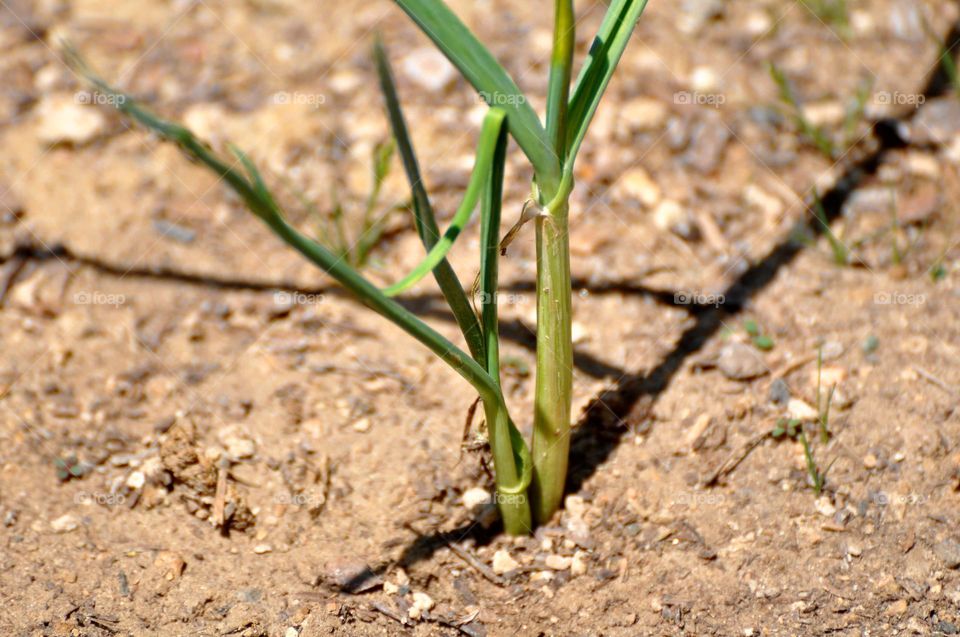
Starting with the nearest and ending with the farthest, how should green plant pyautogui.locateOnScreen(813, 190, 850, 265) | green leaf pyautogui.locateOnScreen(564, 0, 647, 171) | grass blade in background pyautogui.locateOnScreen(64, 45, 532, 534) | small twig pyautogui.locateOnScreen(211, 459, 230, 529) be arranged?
grass blade in background pyautogui.locateOnScreen(64, 45, 532, 534)
green leaf pyautogui.locateOnScreen(564, 0, 647, 171)
small twig pyautogui.locateOnScreen(211, 459, 230, 529)
green plant pyautogui.locateOnScreen(813, 190, 850, 265)

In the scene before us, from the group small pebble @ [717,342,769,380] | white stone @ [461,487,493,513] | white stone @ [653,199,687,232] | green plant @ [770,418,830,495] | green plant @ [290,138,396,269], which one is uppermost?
white stone @ [653,199,687,232]

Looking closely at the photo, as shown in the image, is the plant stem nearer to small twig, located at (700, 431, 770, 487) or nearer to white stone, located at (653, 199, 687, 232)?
small twig, located at (700, 431, 770, 487)

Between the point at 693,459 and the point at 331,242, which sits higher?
the point at 331,242

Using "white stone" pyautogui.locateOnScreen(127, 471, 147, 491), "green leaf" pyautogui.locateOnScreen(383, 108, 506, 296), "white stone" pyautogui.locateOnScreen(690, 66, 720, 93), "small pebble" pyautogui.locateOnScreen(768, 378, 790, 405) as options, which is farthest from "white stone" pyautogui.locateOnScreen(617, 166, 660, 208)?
"white stone" pyautogui.locateOnScreen(127, 471, 147, 491)

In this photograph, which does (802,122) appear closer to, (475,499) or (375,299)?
(475,499)

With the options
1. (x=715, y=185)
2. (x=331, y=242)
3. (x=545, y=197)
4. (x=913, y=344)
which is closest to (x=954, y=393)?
(x=913, y=344)

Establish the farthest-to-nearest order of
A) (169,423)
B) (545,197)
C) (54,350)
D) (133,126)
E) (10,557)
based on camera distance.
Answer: (133,126)
(54,350)
(169,423)
(10,557)
(545,197)

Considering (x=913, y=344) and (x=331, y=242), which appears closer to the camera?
(x=913, y=344)

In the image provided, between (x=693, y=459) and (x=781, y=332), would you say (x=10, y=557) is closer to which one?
(x=693, y=459)
